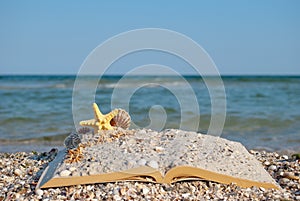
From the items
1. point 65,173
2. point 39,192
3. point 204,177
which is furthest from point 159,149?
point 39,192

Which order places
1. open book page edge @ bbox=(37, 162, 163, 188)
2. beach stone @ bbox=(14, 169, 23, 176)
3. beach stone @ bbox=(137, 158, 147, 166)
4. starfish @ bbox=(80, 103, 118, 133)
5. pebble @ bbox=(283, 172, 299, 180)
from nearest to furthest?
open book page edge @ bbox=(37, 162, 163, 188), beach stone @ bbox=(137, 158, 147, 166), pebble @ bbox=(283, 172, 299, 180), beach stone @ bbox=(14, 169, 23, 176), starfish @ bbox=(80, 103, 118, 133)

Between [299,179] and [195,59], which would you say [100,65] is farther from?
[299,179]

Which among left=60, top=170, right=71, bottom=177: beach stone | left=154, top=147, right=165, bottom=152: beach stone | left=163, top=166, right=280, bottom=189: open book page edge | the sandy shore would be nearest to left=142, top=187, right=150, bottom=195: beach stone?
the sandy shore

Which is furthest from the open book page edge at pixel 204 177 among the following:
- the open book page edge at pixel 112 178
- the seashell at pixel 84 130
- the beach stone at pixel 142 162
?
the seashell at pixel 84 130

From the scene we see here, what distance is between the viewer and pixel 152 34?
495 cm

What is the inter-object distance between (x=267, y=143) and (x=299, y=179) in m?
3.60

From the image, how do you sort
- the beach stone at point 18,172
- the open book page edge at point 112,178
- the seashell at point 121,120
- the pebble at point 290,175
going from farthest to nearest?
the seashell at point 121,120
the beach stone at point 18,172
the pebble at point 290,175
the open book page edge at point 112,178

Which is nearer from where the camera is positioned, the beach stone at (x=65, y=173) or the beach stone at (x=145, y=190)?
the beach stone at (x=145, y=190)

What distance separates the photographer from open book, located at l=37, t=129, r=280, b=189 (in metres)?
3.67

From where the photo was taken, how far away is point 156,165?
3.73m

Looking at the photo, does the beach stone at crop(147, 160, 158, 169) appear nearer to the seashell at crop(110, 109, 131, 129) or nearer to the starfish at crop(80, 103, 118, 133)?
the starfish at crop(80, 103, 118, 133)

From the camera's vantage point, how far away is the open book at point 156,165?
12.0 feet

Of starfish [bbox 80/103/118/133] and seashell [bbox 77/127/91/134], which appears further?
seashell [bbox 77/127/91/134]

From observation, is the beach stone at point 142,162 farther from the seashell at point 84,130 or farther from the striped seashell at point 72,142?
the seashell at point 84,130
